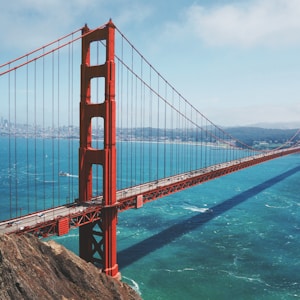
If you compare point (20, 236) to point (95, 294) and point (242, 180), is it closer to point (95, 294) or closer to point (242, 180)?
→ point (95, 294)

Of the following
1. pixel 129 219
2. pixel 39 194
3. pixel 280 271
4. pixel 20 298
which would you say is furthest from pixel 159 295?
pixel 39 194

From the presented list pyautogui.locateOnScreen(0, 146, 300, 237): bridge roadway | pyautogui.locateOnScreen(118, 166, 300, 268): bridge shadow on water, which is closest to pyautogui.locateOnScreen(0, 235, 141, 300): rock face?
pyautogui.locateOnScreen(0, 146, 300, 237): bridge roadway

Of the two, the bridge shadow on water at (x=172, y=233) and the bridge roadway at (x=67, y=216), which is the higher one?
the bridge roadway at (x=67, y=216)

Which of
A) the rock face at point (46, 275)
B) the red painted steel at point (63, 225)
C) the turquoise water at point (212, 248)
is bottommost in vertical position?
the turquoise water at point (212, 248)

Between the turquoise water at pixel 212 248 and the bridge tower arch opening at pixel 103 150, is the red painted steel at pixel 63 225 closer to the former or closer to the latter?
the bridge tower arch opening at pixel 103 150

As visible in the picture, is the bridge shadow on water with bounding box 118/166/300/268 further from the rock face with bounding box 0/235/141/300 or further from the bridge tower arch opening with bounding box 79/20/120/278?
the rock face with bounding box 0/235/141/300

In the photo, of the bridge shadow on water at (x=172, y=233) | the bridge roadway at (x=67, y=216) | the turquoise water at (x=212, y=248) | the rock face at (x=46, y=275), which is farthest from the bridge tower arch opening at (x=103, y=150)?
the rock face at (x=46, y=275)

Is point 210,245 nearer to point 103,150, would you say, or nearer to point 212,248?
point 212,248
